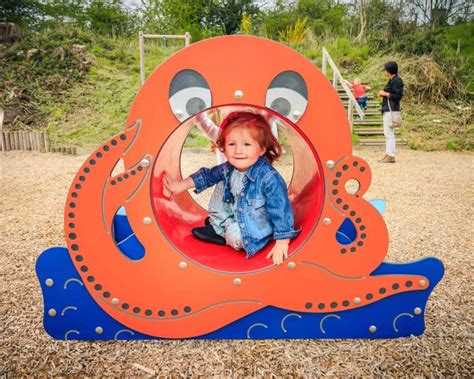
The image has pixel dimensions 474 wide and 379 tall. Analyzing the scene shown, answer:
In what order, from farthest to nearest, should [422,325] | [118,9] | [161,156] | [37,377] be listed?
[118,9]
[161,156]
[422,325]
[37,377]

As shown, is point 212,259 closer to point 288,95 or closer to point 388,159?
point 288,95

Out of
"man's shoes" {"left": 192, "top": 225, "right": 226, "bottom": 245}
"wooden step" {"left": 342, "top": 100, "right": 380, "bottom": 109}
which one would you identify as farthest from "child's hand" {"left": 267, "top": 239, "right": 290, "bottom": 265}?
"wooden step" {"left": 342, "top": 100, "right": 380, "bottom": 109}

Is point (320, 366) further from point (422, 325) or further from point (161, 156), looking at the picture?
point (161, 156)

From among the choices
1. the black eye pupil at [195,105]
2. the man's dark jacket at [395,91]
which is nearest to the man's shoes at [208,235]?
the black eye pupil at [195,105]

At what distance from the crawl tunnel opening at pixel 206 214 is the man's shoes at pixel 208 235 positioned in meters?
0.03

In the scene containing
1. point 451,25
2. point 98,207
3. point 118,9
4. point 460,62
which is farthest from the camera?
point 118,9

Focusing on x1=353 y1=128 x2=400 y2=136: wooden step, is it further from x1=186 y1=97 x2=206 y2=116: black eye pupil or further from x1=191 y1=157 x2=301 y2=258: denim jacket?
x1=186 y1=97 x2=206 y2=116: black eye pupil

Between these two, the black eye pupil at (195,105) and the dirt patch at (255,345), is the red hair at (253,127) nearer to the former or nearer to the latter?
the black eye pupil at (195,105)

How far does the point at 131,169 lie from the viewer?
1574 millimetres

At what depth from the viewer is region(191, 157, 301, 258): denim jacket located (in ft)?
5.73

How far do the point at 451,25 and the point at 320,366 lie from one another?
14.1m

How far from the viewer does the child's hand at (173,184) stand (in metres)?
2.00

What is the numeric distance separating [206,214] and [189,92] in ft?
3.28

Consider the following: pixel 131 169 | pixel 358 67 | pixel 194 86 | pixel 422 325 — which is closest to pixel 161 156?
pixel 131 169
